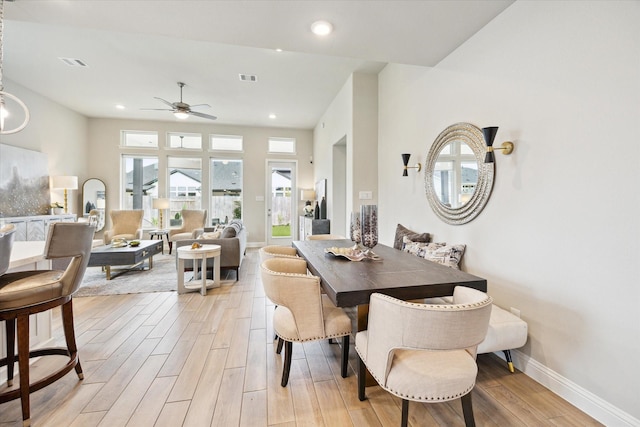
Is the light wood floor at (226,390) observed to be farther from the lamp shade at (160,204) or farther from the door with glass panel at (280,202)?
the door with glass panel at (280,202)

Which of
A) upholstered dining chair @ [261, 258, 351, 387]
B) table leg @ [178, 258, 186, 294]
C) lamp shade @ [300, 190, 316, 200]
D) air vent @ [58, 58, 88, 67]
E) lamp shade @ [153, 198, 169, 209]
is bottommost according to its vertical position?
table leg @ [178, 258, 186, 294]

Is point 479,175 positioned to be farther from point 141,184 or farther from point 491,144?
point 141,184

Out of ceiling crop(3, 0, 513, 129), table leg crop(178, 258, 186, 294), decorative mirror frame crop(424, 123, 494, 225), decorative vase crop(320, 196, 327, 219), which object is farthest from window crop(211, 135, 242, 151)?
decorative mirror frame crop(424, 123, 494, 225)

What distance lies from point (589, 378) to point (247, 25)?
10.6 ft

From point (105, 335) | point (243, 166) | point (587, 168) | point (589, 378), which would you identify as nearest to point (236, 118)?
point (243, 166)

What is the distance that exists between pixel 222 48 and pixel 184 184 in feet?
14.5

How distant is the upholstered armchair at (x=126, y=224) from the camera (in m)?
5.49

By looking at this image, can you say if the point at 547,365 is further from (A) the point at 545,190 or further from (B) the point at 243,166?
(B) the point at 243,166

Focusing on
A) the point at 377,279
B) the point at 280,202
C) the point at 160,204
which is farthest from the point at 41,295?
the point at 280,202

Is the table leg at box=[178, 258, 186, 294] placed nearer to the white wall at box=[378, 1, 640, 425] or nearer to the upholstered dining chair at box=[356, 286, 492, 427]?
the upholstered dining chair at box=[356, 286, 492, 427]

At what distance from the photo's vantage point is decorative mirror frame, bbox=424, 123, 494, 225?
7.32 feet

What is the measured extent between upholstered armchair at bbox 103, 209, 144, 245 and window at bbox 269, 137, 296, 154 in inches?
139

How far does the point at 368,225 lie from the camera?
85.9 inches

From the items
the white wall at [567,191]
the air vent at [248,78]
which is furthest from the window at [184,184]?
the white wall at [567,191]
